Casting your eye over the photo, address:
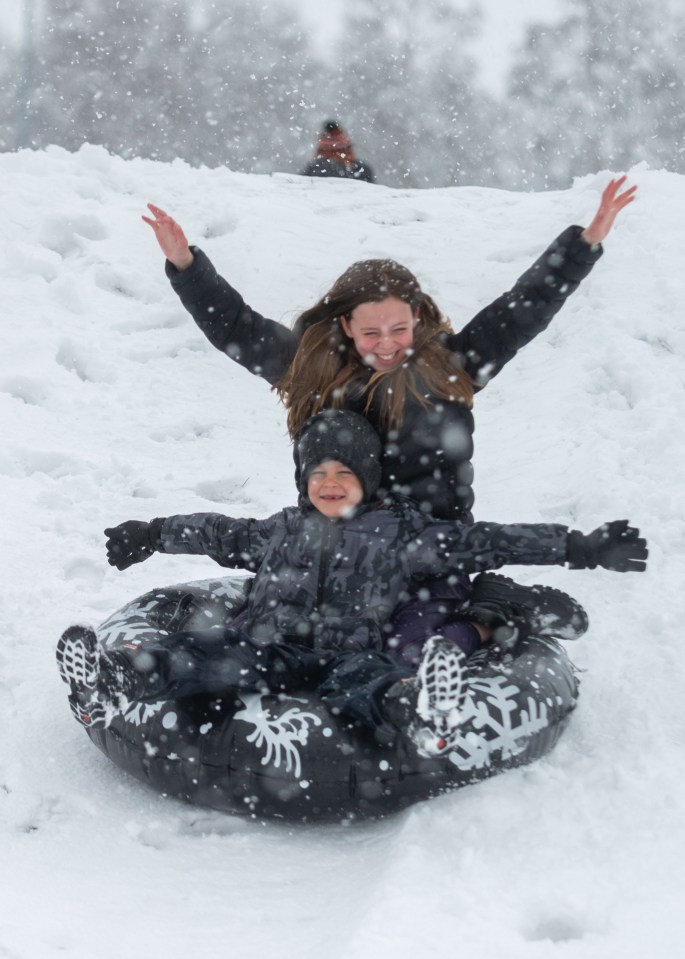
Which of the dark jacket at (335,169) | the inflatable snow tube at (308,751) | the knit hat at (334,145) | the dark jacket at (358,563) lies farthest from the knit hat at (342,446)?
the knit hat at (334,145)

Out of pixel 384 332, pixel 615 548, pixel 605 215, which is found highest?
pixel 605 215

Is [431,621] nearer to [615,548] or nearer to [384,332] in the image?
[615,548]

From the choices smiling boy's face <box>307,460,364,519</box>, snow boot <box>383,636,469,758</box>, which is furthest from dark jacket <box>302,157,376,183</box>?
snow boot <box>383,636,469,758</box>

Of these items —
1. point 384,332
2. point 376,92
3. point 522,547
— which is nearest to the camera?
point 522,547

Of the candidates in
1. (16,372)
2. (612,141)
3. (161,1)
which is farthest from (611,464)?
(161,1)

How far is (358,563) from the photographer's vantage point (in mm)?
2902

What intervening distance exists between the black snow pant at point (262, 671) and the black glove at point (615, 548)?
0.58 meters

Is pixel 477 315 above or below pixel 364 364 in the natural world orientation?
above

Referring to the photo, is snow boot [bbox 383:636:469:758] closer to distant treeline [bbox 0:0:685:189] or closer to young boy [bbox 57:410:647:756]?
young boy [bbox 57:410:647:756]

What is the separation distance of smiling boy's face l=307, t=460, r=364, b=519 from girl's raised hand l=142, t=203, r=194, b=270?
0.95 meters

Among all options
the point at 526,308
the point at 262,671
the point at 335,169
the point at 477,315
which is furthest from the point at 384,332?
the point at 335,169

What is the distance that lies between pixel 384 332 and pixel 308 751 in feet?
4.63

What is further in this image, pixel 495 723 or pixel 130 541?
pixel 130 541

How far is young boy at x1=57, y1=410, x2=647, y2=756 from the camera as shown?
2.46 metres
